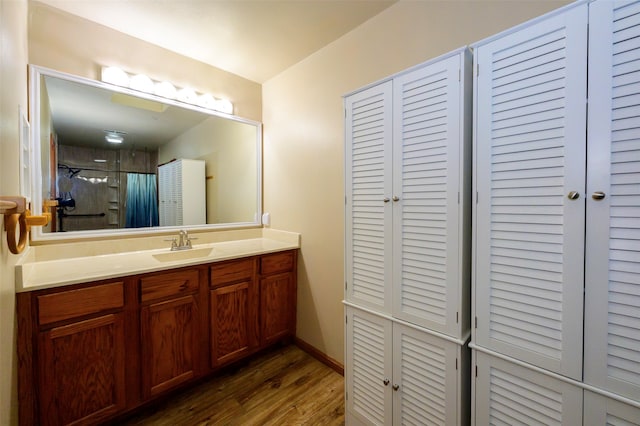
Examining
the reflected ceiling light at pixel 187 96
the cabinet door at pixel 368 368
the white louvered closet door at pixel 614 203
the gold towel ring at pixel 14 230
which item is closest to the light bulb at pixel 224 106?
the reflected ceiling light at pixel 187 96

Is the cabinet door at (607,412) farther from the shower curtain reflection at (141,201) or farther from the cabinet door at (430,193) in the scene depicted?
the shower curtain reflection at (141,201)

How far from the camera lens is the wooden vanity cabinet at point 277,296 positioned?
219 cm

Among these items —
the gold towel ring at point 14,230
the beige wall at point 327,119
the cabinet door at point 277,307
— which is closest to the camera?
the gold towel ring at point 14,230

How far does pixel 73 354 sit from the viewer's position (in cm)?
139

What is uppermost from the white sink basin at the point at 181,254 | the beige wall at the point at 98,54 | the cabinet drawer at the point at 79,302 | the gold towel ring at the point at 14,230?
the beige wall at the point at 98,54

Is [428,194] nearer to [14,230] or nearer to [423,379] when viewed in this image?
[423,379]

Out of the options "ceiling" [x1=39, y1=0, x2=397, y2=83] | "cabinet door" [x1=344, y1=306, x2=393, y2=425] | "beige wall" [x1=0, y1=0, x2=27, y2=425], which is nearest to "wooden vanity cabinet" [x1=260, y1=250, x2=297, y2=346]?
"cabinet door" [x1=344, y1=306, x2=393, y2=425]

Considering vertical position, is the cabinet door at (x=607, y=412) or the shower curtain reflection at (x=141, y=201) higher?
the shower curtain reflection at (x=141, y=201)

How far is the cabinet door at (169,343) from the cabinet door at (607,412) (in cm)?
196

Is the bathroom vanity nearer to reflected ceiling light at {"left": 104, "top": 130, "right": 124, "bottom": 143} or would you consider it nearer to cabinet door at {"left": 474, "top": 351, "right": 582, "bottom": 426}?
reflected ceiling light at {"left": 104, "top": 130, "right": 124, "bottom": 143}

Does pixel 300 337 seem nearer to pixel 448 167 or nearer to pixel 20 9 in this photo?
pixel 448 167

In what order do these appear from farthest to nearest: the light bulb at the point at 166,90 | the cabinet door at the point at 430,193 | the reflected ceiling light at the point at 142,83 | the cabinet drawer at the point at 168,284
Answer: the light bulb at the point at 166,90 → the reflected ceiling light at the point at 142,83 → the cabinet drawer at the point at 168,284 → the cabinet door at the point at 430,193

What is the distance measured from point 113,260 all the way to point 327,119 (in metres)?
1.82

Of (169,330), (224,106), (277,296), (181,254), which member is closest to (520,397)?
(277,296)
